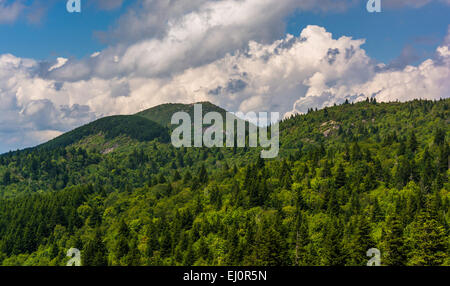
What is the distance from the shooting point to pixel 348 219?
153 metres

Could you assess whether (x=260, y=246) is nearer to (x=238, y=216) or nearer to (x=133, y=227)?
(x=238, y=216)

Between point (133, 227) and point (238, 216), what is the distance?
48.1 meters
